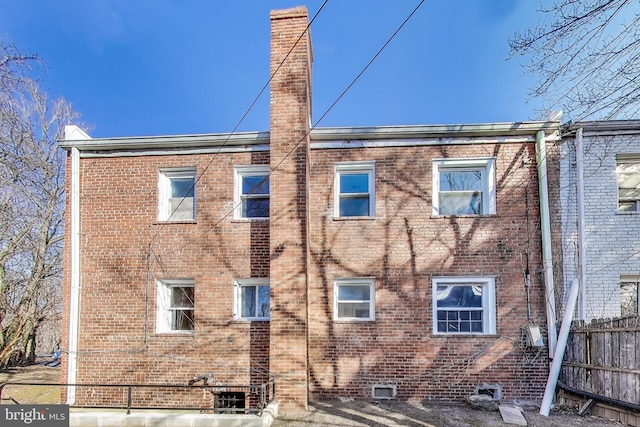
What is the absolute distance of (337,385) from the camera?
7.62 meters

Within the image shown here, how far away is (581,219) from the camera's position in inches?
302

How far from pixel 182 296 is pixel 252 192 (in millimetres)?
2657

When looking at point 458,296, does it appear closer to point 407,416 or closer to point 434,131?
point 407,416

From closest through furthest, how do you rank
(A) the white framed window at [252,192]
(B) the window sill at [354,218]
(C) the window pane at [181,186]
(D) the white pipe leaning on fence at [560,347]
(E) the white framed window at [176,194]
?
(D) the white pipe leaning on fence at [560,347] → (B) the window sill at [354,218] → (A) the white framed window at [252,192] → (E) the white framed window at [176,194] → (C) the window pane at [181,186]

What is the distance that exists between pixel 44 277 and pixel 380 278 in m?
14.6

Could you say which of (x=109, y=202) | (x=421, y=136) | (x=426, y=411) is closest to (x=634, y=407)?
(x=426, y=411)

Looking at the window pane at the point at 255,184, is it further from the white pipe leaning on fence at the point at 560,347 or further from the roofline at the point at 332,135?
the white pipe leaning on fence at the point at 560,347

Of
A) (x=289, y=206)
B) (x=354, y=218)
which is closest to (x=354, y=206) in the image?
(x=354, y=218)

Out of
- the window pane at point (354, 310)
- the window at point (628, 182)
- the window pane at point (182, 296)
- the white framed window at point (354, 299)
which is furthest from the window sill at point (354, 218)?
the window at point (628, 182)

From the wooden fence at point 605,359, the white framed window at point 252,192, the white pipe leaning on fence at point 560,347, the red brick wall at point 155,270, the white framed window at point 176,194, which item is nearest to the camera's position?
the wooden fence at point 605,359

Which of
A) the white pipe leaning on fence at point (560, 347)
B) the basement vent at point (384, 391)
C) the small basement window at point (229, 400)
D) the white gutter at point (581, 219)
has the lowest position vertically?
the small basement window at point (229, 400)

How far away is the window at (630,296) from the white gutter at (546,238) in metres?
1.50

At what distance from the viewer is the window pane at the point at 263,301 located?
793cm

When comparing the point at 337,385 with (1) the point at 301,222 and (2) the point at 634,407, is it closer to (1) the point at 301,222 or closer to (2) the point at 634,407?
(1) the point at 301,222
